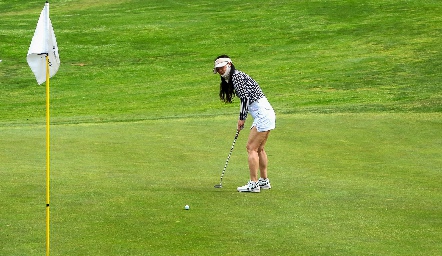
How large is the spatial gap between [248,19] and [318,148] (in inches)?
1089

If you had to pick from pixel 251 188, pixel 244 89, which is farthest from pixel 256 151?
pixel 244 89

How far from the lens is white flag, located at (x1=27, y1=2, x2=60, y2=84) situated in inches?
390

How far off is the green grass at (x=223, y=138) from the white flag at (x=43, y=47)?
191cm

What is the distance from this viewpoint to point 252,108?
45.8ft

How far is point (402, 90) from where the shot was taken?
3022 cm

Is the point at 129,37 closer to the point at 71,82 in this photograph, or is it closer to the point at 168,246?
the point at 71,82

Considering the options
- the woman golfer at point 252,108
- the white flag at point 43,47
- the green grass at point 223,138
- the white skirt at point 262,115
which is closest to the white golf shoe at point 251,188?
the woman golfer at point 252,108

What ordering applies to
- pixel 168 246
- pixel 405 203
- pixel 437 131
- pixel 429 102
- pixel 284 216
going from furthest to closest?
pixel 429 102, pixel 437 131, pixel 405 203, pixel 284 216, pixel 168 246

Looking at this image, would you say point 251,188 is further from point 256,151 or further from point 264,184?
point 256,151

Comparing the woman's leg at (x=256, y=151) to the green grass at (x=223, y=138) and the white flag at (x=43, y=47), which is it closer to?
the green grass at (x=223, y=138)

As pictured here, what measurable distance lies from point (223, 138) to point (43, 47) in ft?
29.5

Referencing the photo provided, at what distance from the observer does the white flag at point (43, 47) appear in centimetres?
991

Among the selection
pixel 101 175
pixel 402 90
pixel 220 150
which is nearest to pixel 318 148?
pixel 220 150

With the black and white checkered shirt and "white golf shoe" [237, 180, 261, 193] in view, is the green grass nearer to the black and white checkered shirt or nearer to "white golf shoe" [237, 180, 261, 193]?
"white golf shoe" [237, 180, 261, 193]
